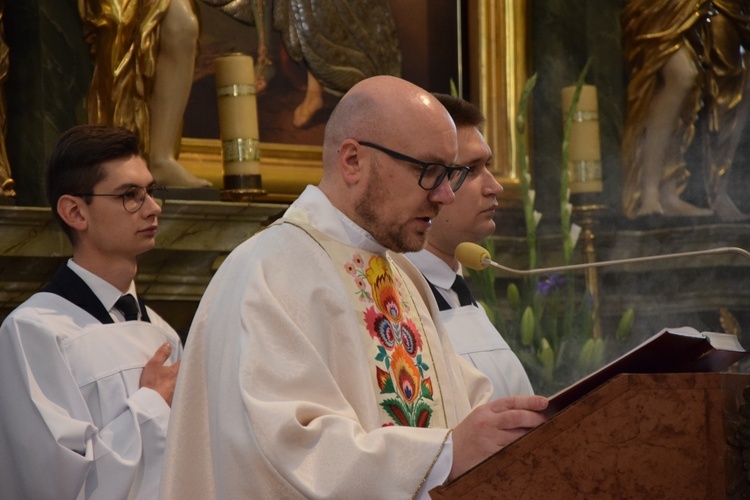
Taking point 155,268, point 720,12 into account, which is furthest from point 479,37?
point 155,268

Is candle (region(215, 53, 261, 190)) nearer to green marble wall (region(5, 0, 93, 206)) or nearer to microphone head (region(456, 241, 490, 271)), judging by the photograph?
green marble wall (region(5, 0, 93, 206))

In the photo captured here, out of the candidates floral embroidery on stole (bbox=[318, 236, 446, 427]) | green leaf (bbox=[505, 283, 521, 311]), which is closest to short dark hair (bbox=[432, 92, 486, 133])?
floral embroidery on stole (bbox=[318, 236, 446, 427])

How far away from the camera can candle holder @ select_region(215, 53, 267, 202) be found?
5656 mm

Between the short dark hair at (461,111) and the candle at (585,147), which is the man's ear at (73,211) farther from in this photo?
the candle at (585,147)

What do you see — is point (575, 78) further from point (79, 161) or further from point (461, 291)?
point (79, 161)

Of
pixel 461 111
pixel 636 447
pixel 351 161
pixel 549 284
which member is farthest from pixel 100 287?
pixel 549 284

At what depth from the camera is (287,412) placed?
2506 mm

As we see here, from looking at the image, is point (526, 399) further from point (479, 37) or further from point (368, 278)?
point (479, 37)

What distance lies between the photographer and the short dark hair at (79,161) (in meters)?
4.14

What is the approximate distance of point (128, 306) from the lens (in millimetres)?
4121

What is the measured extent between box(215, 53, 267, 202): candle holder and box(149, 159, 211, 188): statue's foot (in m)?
Answer: 0.18

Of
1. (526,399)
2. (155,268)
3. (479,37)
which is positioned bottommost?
(155,268)

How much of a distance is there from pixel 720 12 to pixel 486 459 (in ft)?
18.2

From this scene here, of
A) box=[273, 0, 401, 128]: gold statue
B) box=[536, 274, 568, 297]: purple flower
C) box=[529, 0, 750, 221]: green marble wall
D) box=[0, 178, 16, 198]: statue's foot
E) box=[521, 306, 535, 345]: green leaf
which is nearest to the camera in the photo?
box=[0, 178, 16, 198]: statue's foot
